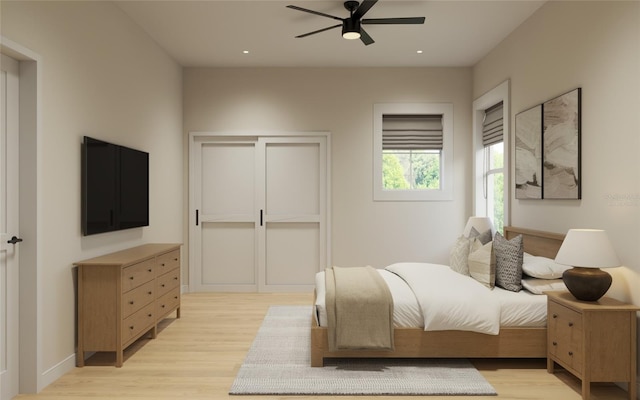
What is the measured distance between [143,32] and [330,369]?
3762 mm

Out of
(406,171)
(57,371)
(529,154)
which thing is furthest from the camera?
(406,171)

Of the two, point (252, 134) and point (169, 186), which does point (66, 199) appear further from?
point (252, 134)

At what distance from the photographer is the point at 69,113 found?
124 inches

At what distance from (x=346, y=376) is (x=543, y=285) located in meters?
1.64

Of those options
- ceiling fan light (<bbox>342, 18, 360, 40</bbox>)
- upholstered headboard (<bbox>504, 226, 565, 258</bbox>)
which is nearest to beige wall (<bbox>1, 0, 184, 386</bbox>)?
ceiling fan light (<bbox>342, 18, 360, 40</bbox>)

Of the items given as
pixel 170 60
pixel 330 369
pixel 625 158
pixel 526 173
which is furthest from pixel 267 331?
pixel 170 60

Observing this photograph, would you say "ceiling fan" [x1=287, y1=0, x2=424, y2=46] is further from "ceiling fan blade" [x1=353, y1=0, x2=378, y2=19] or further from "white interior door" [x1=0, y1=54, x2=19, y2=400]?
"white interior door" [x1=0, y1=54, x2=19, y2=400]

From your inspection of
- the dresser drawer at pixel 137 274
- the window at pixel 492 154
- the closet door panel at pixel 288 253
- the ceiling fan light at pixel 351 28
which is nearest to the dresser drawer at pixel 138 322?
the dresser drawer at pixel 137 274

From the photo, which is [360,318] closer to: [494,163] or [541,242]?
[541,242]

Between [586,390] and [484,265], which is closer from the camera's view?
[586,390]

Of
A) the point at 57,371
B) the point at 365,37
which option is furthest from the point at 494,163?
the point at 57,371

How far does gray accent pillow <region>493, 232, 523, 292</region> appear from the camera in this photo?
3.42 meters

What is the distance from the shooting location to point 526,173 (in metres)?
4.17

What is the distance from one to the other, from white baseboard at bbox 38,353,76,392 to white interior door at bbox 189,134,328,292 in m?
2.68
